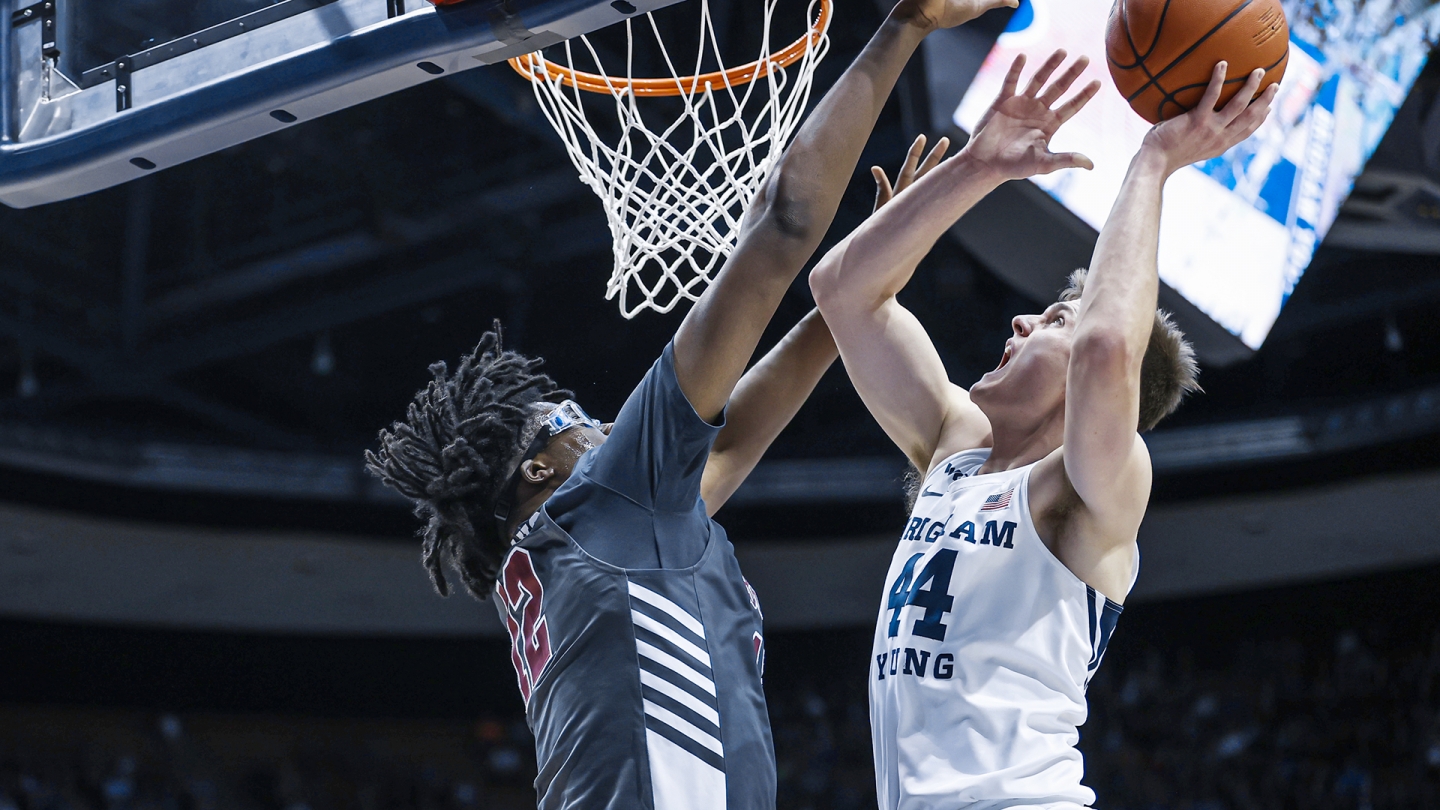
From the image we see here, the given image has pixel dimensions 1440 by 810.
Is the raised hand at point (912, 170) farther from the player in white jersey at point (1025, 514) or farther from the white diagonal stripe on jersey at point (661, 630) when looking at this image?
the white diagonal stripe on jersey at point (661, 630)

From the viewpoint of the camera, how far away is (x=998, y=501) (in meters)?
2.36

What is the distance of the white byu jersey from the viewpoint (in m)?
2.17

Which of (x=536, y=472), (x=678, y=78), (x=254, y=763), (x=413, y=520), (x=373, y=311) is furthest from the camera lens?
(x=254, y=763)

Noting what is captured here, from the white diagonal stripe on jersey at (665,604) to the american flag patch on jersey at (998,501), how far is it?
56 cm

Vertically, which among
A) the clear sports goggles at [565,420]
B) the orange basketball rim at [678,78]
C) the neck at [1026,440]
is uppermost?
the orange basketball rim at [678,78]

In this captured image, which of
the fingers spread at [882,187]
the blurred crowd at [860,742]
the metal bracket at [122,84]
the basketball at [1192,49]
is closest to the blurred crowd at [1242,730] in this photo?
the blurred crowd at [860,742]

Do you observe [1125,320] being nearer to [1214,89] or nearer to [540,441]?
[1214,89]

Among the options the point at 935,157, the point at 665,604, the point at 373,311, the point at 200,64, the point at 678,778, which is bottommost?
the point at 678,778

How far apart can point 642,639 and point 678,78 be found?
1642mm

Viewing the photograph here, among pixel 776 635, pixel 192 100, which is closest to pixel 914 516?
pixel 192 100

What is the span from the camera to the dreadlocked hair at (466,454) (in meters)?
2.44

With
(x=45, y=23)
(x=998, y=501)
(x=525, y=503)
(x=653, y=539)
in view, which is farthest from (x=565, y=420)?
(x=45, y=23)

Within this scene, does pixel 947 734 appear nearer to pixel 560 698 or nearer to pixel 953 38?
pixel 560 698

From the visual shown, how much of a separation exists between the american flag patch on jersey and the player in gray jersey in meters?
0.44
